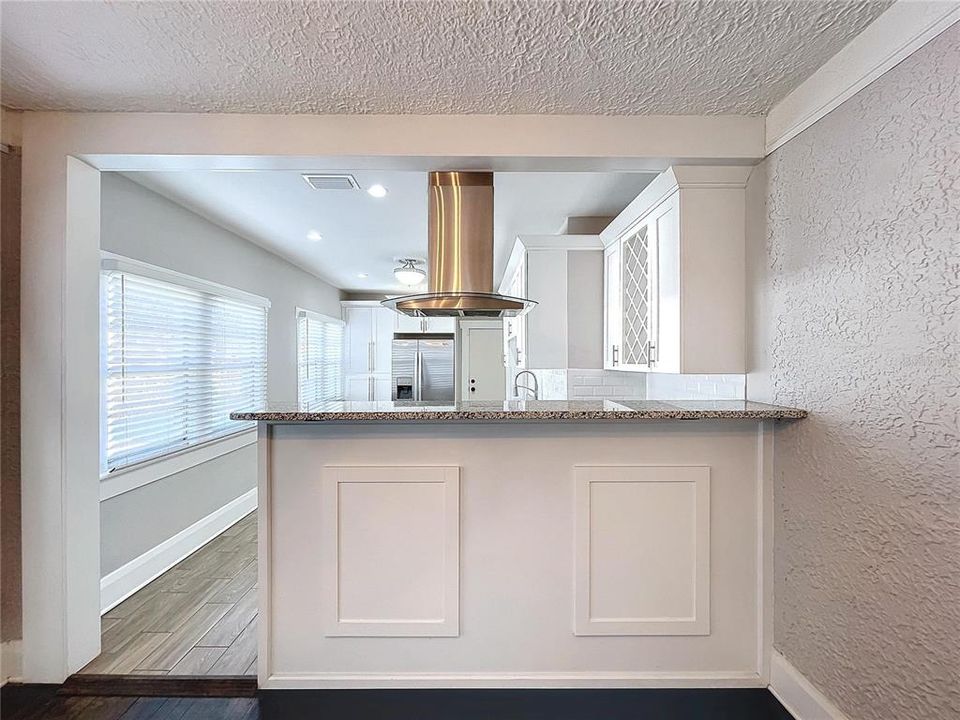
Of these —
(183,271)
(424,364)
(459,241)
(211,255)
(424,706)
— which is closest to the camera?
(424,706)

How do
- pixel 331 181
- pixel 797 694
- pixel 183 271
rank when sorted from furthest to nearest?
pixel 183 271 < pixel 331 181 < pixel 797 694

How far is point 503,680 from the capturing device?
76.6 inches

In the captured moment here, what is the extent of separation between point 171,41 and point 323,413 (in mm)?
1271

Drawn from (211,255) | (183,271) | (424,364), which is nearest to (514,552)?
(183,271)

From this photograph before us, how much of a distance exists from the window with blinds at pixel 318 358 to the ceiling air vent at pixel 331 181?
117 inches

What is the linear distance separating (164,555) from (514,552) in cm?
252

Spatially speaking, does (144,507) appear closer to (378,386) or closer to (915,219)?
(915,219)

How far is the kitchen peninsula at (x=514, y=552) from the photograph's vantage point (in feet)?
6.40

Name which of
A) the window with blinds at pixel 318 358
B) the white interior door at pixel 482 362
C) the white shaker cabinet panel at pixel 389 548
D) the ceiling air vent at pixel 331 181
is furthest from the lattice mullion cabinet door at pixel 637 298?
the white interior door at pixel 482 362

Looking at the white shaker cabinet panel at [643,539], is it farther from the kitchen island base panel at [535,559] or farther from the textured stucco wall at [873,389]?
the textured stucco wall at [873,389]

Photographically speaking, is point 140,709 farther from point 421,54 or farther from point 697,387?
point 697,387

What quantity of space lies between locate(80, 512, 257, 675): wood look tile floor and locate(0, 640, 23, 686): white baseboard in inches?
8.5

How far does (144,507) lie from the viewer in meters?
2.97

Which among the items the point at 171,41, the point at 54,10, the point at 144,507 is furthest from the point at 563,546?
the point at 144,507
